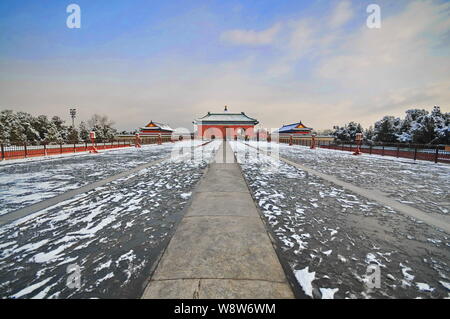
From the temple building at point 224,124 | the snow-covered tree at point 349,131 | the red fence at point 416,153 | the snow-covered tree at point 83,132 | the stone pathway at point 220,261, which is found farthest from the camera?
the temple building at point 224,124

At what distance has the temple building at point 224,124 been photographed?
61312mm

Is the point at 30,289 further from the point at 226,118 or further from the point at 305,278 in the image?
the point at 226,118

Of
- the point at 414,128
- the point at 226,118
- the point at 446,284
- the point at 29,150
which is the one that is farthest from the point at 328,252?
the point at 226,118

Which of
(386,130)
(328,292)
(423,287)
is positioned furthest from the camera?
(386,130)

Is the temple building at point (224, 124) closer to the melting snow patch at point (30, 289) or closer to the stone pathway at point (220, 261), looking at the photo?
the stone pathway at point (220, 261)

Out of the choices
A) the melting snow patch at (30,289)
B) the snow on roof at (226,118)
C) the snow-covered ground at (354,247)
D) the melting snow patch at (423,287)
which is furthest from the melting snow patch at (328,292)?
the snow on roof at (226,118)

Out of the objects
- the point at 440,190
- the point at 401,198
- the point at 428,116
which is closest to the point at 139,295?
the point at 401,198

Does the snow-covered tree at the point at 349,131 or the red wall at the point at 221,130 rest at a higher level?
the red wall at the point at 221,130

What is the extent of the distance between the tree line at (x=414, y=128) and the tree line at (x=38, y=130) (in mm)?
40170

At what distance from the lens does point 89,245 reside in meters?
2.58

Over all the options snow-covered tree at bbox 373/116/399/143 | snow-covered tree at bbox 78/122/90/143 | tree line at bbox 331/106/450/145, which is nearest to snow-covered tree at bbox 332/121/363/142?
tree line at bbox 331/106/450/145

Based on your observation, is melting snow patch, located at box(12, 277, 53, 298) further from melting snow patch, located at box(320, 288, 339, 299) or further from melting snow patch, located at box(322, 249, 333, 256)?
melting snow patch, located at box(322, 249, 333, 256)

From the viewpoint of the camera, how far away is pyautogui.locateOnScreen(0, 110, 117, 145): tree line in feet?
106

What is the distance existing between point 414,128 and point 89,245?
3174cm
